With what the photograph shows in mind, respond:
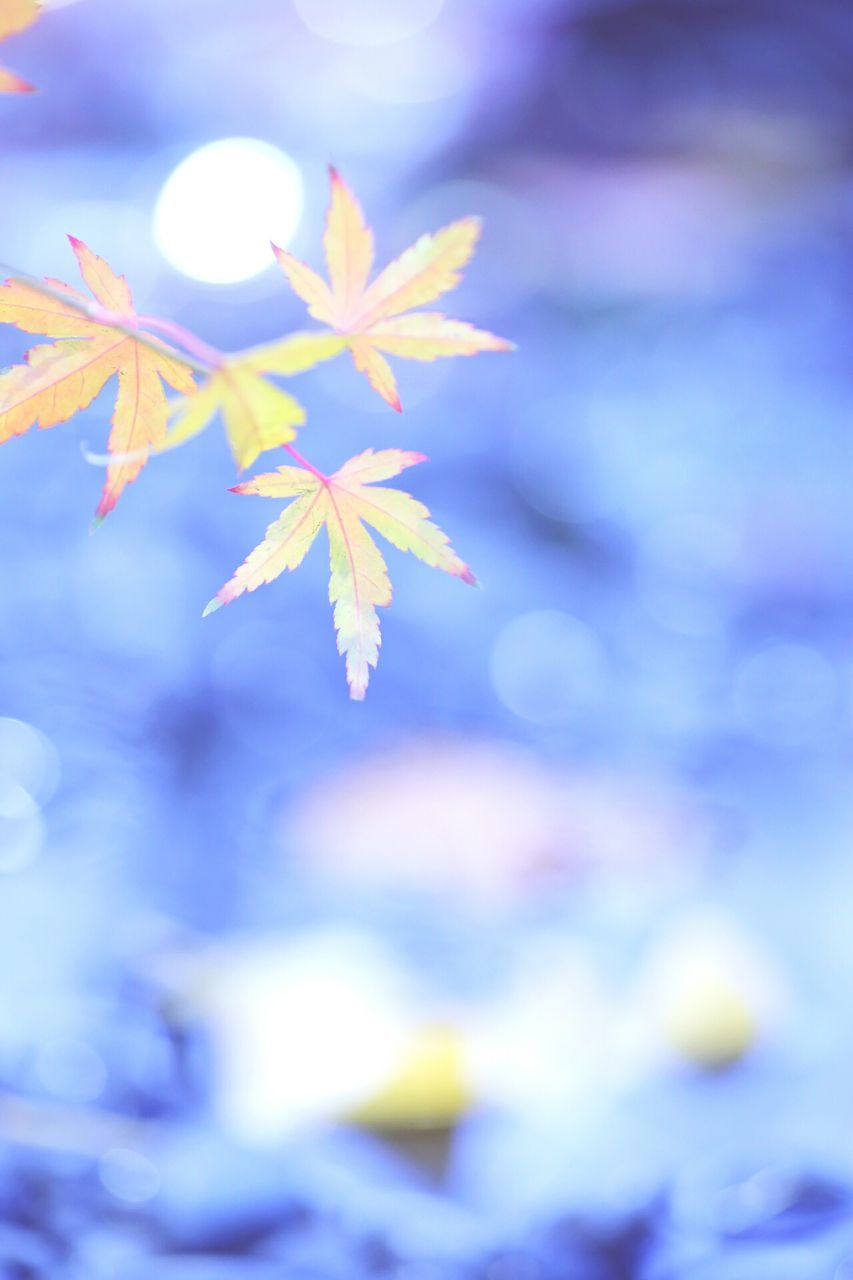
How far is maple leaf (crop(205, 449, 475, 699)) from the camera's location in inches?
20.9

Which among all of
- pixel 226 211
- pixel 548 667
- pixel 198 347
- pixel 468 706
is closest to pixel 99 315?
pixel 198 347

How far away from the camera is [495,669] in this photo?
9.34 ft

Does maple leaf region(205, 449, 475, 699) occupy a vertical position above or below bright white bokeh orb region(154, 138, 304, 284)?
below

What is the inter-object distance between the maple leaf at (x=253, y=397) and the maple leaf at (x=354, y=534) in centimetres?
9

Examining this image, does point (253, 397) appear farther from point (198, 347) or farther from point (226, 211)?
point (226, 211)

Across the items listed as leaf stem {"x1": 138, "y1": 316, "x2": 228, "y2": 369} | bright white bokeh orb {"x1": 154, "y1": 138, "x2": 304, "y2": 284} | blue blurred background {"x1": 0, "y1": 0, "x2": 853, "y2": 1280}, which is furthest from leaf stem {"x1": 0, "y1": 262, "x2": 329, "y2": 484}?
bright white bokeh orb {"x1": 154, "y1": 138, "x2": 304, "y2": 284}

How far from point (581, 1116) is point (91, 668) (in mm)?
1679

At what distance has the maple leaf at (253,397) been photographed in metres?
0.43

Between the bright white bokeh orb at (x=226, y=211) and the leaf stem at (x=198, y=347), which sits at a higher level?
the bright white bokeh orb at (x=226, y=211)

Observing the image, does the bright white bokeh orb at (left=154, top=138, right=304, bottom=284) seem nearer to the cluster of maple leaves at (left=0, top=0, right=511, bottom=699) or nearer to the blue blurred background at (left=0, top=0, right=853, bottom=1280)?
the blue blurred background at (left=0, top=0, right=853, bottom=1280)

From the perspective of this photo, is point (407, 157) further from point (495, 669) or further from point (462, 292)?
point (495, 669)

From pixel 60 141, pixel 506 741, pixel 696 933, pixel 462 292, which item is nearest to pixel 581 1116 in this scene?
pixel 696 933

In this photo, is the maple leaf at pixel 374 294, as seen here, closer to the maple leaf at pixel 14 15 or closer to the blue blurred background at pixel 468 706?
the maple leaf at pixel 14 15

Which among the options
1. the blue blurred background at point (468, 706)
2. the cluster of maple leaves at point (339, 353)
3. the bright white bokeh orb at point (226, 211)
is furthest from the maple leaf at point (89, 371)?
the bright white bokeh orb at point (226, 211)
